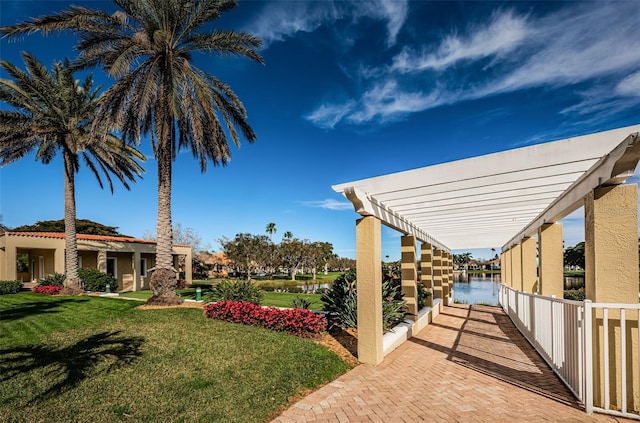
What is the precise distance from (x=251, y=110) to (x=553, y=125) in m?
10.9

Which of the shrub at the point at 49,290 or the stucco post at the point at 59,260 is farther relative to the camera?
the stucco post at the point at 59,260

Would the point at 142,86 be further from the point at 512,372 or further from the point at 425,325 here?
the point at 512,372

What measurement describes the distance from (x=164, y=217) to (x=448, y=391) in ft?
33.1

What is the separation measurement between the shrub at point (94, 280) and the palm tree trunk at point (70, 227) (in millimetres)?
2179

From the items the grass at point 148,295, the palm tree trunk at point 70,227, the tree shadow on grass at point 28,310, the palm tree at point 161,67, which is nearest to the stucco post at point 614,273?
the palm tree at point 161,67

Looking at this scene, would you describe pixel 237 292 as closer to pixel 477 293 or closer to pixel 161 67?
pixel 161 67

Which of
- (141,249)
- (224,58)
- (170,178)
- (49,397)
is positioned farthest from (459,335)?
(141,249)

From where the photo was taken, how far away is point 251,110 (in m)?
13.1

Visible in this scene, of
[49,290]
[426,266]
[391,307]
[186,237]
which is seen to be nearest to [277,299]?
[426,266]

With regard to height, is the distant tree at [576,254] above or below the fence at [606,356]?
below

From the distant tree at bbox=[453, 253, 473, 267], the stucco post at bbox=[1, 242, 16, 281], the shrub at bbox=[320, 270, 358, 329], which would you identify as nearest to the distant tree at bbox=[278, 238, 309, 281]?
the stucco post at bbox=[1, 242, 16, 281]

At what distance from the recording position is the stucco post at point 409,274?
8703 mm

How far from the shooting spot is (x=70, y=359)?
18.0 feet

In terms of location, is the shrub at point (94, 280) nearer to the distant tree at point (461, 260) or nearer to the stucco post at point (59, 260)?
the stucco post at point (59, 260)
